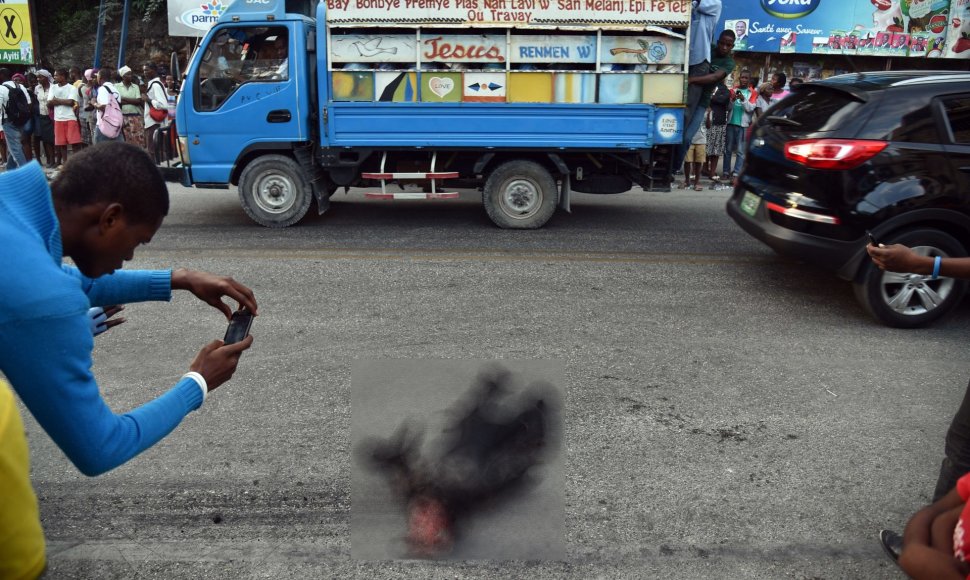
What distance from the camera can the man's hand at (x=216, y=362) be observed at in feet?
6.95

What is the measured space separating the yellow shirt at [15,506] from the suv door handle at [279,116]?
25.6 feet

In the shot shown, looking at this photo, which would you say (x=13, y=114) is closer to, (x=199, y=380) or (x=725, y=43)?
(x=725, y=43)

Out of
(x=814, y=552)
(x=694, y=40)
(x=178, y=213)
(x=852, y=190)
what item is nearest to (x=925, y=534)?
(x=814, y=552)

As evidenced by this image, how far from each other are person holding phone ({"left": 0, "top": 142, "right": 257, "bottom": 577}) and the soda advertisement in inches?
680

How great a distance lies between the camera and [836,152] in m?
5.79

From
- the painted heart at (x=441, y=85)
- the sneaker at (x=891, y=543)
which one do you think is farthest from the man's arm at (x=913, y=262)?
the painted heart at (x=441, y=85)

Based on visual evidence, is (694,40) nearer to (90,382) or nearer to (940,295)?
(940,295)

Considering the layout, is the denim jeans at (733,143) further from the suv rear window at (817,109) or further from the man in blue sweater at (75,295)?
the man in blue sweater at (75,295)

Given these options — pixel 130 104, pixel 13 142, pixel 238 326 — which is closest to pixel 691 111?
pixel 238 326

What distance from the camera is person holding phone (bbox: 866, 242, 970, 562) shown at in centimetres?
297

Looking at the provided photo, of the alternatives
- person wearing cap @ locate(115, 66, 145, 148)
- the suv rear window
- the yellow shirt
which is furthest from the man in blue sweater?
person wearing cap @ locate(115, 66, 145, 148)

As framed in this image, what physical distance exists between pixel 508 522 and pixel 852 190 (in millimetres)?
4007

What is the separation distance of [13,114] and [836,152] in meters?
13.3

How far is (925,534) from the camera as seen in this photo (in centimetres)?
212
